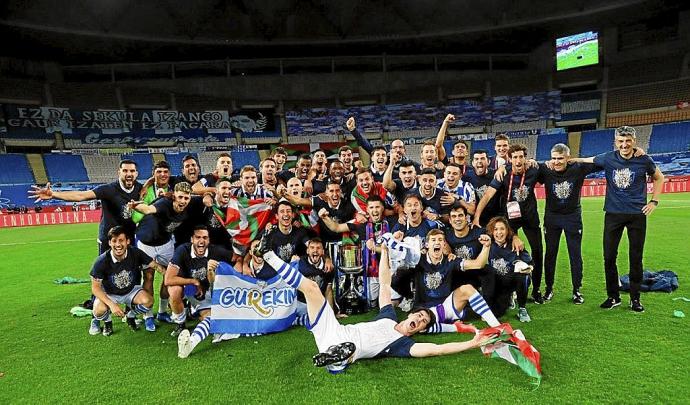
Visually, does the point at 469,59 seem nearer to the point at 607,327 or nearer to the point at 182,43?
the point at 182,43

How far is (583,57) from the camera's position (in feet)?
99.2

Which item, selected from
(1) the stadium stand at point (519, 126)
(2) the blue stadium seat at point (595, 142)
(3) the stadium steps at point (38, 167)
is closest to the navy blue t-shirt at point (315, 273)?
(3) the stadium steps at point (38, 167)

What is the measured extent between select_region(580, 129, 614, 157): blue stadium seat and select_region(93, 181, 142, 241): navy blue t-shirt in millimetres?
32355

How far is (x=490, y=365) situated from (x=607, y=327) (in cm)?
177

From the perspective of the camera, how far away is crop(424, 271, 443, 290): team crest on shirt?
4.78 m

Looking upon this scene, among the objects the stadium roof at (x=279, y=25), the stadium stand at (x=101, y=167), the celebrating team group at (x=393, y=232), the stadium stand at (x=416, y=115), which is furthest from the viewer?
the stadium stand at (x=416, y=115)

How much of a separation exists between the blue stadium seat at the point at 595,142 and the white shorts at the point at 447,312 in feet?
100

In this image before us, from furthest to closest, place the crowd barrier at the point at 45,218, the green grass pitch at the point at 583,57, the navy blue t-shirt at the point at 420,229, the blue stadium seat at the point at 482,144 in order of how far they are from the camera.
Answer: the blue stadium seat at the point at 482,144
the green grass pitch at the point at 583,57
the crowd barrier at the point at 45,218
the navy blue t-shirt at the point at 420,229

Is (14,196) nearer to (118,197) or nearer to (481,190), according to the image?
(118,197)

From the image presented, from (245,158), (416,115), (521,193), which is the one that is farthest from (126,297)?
(416,115)

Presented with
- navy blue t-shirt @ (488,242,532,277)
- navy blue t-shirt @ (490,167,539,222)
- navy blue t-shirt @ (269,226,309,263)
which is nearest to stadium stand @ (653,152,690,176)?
navy blue t-shirt @ (490,167,539,222)

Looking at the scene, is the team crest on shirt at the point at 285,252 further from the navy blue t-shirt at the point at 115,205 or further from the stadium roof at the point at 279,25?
the stadium roof at the point at 279,25

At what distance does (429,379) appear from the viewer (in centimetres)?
352

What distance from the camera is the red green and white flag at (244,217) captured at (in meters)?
5.42
